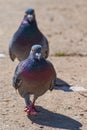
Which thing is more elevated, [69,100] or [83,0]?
[69,100]

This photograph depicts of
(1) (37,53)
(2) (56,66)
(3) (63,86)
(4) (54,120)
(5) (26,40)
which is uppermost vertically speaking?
(1) (37,53)

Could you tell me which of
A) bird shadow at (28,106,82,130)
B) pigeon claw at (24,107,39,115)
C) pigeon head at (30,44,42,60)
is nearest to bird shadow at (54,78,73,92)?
bird shadow at (28,106,82,130)

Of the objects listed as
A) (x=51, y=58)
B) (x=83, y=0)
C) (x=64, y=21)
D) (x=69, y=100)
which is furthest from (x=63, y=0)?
(x=69, y=100)

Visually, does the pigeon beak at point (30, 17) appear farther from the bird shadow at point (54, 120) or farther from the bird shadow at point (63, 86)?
the bird shadow at point (54, 120)

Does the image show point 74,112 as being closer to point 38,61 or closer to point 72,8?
point 38,61

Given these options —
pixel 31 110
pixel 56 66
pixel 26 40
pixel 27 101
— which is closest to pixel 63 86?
pixel 26 40

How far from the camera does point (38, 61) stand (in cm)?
773

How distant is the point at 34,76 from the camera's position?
7621mm

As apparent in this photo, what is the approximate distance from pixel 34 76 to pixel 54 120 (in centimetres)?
61

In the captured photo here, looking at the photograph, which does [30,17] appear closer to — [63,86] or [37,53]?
[63,86]

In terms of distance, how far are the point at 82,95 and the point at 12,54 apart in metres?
1.46

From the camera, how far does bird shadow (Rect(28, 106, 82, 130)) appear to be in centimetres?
754

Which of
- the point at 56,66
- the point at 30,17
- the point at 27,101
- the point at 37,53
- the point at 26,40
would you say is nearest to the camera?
the point at 37,53

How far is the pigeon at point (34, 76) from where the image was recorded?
7.63 meters
